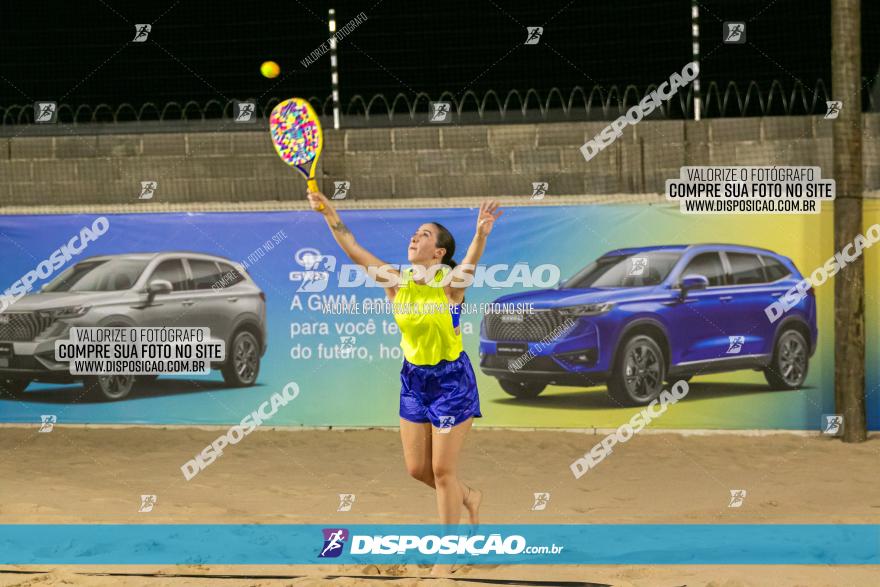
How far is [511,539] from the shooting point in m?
6.51

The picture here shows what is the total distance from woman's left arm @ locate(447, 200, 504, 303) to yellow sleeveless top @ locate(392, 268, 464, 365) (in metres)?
0.06

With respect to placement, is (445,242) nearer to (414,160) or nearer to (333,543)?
(333,543)

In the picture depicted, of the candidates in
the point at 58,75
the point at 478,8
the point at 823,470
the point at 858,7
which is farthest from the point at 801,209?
the point at 58,75

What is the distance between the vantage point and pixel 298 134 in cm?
624

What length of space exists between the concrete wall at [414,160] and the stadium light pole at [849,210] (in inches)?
23.8

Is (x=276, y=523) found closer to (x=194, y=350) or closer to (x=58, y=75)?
(x=194, y=350)

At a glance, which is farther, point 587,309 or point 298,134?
point 587,309

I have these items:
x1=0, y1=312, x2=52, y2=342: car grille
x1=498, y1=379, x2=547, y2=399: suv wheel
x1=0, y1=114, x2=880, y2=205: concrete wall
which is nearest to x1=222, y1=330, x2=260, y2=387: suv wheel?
x1=0, y1=114, x2=880, y2=205: concrete wall

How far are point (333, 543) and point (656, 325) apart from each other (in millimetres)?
4372

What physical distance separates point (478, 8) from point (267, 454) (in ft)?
15.0

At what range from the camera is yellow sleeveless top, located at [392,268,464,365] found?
5.78 m

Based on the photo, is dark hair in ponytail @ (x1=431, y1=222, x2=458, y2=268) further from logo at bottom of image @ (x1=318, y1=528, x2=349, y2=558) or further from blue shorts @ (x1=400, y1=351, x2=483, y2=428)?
logo at bottom of image @ (x1=318, y1=528, x2=349, y2=558)

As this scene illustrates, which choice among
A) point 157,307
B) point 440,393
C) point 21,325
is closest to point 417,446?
point 440,393

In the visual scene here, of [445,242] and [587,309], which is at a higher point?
[445,242]
